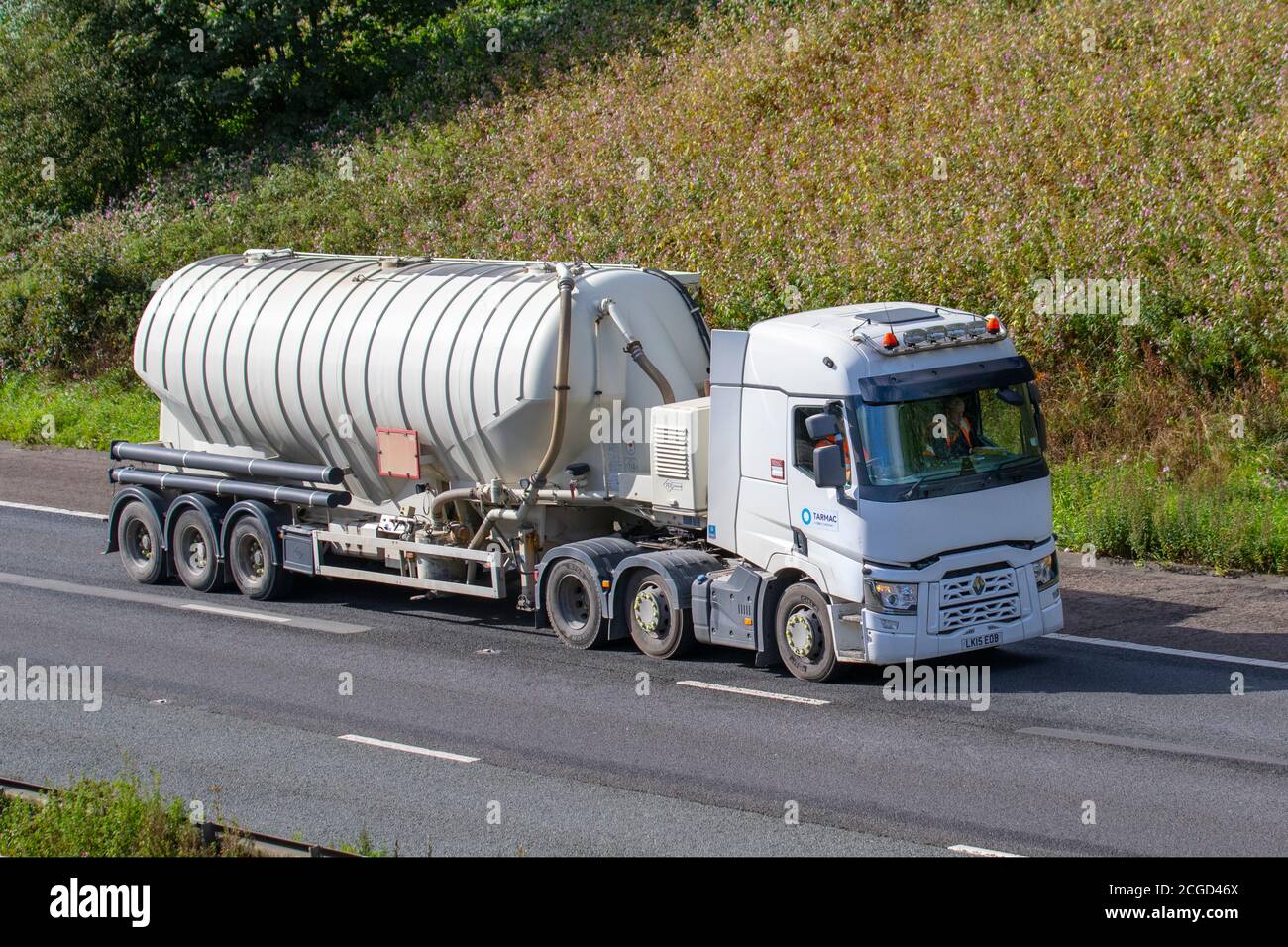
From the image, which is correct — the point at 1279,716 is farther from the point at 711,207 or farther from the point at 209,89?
the point at 209,89

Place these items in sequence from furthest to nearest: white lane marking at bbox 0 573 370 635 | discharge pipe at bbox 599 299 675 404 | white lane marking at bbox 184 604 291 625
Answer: white lane marking at bbox 184 604 291 625 → white lane marking at bbox 0 573 370 635 → discharge pipe at bbox 599 299 675 404

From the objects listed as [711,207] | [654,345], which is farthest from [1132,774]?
[711,207]

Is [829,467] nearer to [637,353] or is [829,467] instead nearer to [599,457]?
[637,353]

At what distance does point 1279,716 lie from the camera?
1122 centimetres

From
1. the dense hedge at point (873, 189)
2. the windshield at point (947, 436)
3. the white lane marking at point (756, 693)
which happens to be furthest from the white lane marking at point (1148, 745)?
the dense hedge at point (873, 189)

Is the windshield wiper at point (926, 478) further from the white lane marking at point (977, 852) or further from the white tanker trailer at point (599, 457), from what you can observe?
the white lane marking at point (977, 852)

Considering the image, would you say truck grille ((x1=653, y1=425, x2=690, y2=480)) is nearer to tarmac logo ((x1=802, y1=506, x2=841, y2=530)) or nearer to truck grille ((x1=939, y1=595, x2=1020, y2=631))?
tarmac logo ((x1=802, y1=506, x2=841, y2=530))

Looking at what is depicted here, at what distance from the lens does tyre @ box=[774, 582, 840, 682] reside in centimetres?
1228

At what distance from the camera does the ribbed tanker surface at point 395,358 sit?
1384cm

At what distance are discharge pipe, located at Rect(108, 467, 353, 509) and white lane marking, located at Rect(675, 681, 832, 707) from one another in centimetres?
483

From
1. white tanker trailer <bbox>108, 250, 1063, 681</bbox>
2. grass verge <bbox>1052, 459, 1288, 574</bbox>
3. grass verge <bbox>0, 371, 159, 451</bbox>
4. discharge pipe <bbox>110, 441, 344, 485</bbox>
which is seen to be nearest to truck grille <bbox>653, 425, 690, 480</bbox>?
white tanker trailer <bbox>108, 250, 1063, 681</bbox>

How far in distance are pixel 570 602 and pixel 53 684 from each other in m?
4.46

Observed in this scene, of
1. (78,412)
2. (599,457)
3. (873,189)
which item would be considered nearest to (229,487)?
(599,457)

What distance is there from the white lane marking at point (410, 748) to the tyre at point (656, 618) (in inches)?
108
